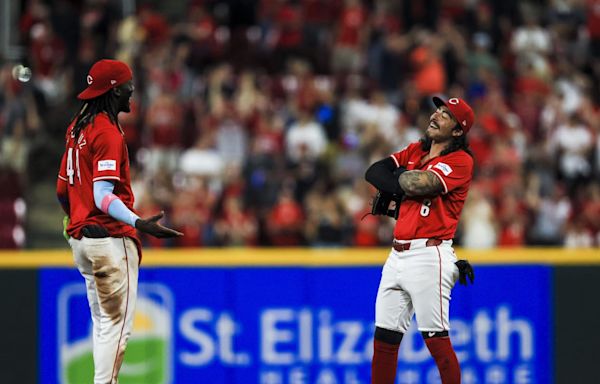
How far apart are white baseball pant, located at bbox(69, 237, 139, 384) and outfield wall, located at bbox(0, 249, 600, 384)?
2.23 meters

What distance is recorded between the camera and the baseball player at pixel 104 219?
690cm

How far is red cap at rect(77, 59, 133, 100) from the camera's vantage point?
22.7 feet

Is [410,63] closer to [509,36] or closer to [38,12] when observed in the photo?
[509,36]

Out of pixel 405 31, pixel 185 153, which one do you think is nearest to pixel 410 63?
pixel 405 31

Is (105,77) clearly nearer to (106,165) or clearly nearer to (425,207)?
(106,165)

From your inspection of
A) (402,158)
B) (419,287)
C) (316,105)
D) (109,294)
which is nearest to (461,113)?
(402,158)

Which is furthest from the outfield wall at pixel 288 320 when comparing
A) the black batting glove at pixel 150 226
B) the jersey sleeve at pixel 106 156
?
the black batting glove at pixel 150 226

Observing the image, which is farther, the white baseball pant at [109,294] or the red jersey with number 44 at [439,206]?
the red jersey with number 44 at [439,206]

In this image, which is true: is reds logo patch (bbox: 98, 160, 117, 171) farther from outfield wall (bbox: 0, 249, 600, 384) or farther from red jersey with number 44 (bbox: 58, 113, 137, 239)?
outfield wall (bbox: 0, 249, 600, 384)

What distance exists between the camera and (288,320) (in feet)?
30.7

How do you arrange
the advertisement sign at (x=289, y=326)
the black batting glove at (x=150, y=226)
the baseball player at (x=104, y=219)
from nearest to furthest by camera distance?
1. the black batting glove at (x=150, y=226)
2. the baseball player at (x=104, y=219)
3. the advertisement sign at (x=289, y=326)

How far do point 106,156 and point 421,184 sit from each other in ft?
6.06

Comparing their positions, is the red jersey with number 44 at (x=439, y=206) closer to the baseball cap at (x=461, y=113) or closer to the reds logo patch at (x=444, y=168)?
the reds logo patch at (x=444, y=168)

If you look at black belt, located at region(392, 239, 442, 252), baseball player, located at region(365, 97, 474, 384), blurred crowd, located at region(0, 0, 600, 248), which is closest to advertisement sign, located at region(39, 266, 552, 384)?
baseball player, located at region(365, 97, 474, 384)
